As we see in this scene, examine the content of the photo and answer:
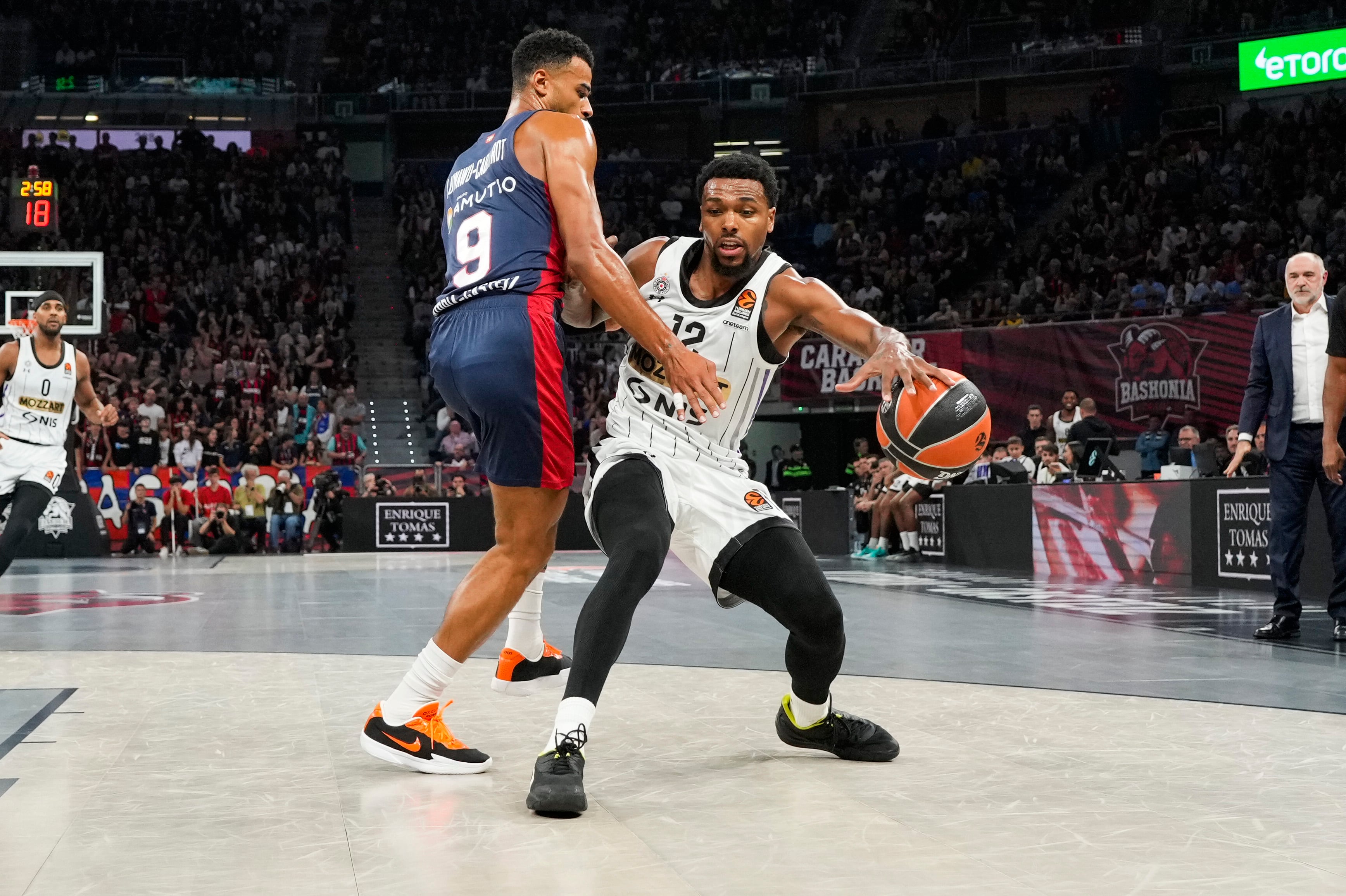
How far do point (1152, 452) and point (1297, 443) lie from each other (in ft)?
27.8

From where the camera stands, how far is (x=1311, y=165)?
21062 millimetres

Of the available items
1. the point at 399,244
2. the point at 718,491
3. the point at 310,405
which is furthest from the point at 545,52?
the point at 399,244

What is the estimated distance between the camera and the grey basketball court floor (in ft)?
8.00

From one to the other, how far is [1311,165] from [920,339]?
7496mm

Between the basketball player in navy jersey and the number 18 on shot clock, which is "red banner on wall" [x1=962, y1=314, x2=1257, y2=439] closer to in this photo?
the number 18 on shot clock

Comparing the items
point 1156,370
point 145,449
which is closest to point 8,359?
point 145,449

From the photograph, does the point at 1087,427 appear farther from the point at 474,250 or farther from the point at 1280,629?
the point at 474,250

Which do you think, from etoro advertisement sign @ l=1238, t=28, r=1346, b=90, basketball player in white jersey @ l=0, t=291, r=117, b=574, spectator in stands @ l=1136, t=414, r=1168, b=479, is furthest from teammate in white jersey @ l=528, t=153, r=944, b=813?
etoro advertisement sign @ l=1238, t=28, r=1346, b=90

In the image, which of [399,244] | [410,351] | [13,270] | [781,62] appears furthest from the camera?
[781,62]

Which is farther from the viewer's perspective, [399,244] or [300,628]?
[399,244]

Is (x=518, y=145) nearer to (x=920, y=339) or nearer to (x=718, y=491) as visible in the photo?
(x=718, y=491)

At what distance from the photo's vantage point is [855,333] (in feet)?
11.4

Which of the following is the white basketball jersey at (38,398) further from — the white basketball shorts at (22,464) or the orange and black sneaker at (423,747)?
the orange and black sneaker at (423,747)

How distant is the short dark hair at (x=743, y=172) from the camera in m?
3.67
